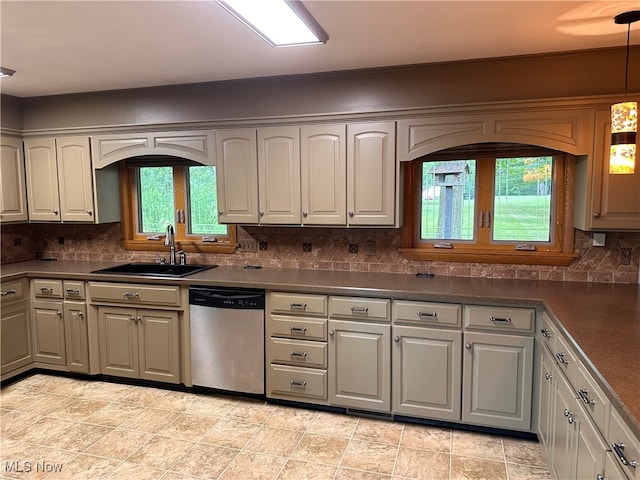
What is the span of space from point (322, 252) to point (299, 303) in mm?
640

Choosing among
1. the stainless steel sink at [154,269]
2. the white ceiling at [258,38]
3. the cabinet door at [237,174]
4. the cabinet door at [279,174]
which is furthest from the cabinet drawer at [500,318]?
the stainless steel sink at [154,269]

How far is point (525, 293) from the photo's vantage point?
2697mm

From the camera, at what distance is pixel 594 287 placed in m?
2.84

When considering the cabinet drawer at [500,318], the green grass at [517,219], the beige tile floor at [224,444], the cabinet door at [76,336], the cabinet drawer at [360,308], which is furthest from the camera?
the cabinet door at [76,336]

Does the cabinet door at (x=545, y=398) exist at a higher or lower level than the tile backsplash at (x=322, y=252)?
lower

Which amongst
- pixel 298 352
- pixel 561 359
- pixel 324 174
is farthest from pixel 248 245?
pixel 561 359

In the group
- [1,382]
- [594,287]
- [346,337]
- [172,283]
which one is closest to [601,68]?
[594,287]

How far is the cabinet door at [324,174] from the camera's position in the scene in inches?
124

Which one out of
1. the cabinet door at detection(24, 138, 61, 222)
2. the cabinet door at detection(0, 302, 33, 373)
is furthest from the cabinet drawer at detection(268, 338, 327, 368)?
the cabinet door at detection(24, 138, 61, 222)

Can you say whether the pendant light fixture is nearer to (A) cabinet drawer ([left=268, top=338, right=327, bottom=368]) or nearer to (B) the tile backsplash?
(B) the tile backsplash

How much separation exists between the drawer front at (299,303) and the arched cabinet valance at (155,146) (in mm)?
1183

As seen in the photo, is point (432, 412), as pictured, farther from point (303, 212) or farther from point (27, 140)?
point (27, 140)

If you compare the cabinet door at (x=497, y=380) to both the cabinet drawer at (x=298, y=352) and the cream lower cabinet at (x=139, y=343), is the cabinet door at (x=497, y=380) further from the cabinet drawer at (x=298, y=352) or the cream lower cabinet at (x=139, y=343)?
the cream lower cabinet at (x=139, y=343)

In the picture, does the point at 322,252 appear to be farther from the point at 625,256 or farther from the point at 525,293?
the point at 625,256
